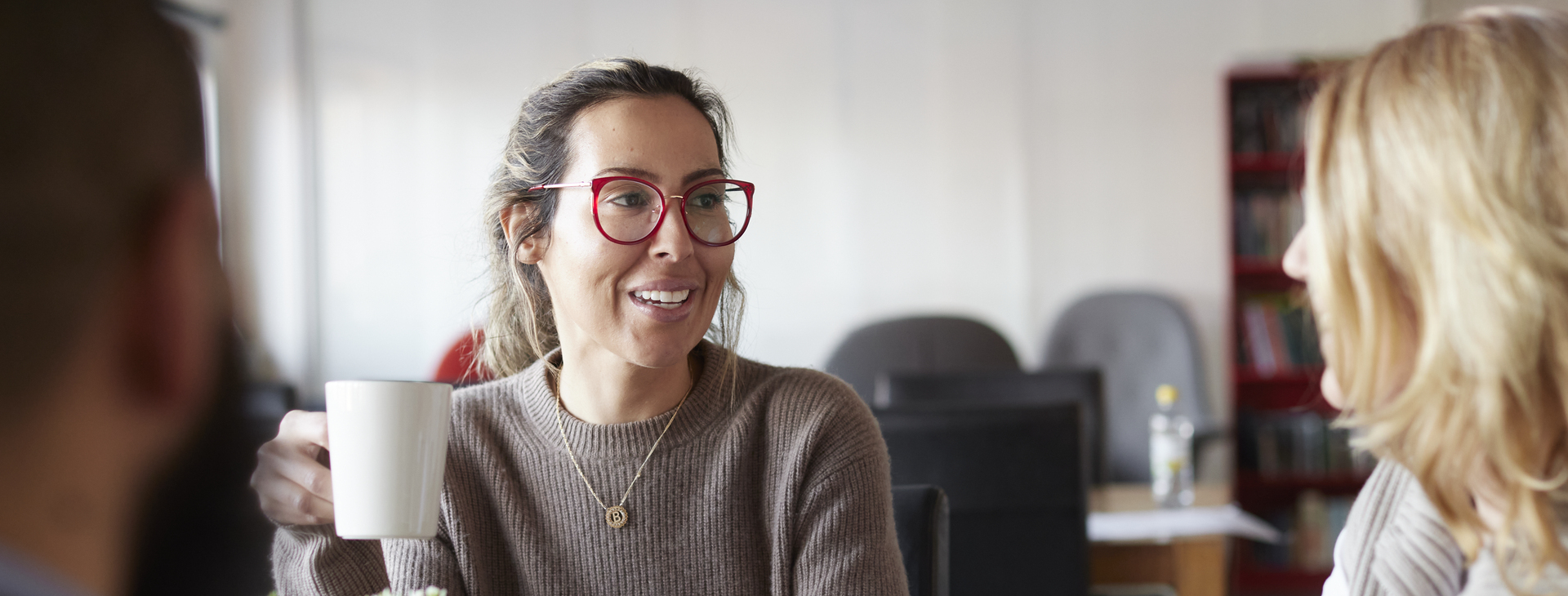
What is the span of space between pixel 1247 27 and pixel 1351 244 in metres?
4.04

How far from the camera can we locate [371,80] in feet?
14.5

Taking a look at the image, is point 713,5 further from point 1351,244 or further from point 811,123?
point 1351,244

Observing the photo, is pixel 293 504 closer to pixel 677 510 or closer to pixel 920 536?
pixel 677 510

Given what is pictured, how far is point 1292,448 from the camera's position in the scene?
4.27m

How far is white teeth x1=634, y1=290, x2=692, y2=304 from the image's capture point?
1.19 metres

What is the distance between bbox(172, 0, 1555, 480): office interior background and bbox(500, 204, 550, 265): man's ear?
3.07m

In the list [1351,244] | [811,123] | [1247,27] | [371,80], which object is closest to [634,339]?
[1351,244]

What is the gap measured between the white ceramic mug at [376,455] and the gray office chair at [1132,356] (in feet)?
11.3

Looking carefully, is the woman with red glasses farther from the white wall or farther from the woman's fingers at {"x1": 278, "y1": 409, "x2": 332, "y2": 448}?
the white wall

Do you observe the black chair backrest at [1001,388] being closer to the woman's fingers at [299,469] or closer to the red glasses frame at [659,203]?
the red glasses frame at [659,203]

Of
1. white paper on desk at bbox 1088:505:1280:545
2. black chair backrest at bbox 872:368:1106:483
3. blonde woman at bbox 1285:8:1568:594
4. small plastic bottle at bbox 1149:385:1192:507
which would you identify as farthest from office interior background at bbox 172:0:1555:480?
blonde woman at bbox 1285:8:1568:594

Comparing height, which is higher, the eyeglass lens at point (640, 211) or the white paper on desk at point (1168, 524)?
the eyeglass lens at point (640, 211)

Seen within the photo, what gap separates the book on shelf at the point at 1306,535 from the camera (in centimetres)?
426

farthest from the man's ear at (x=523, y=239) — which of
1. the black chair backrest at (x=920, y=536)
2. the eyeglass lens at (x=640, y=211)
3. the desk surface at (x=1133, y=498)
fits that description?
the desk surface at (x=1133, y=498)
